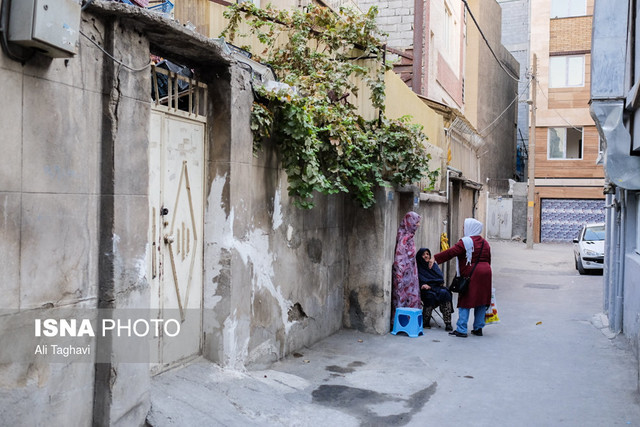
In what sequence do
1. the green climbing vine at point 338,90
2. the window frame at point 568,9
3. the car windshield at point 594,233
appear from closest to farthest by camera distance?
1. the green climbing vine at point 338,90
2. the car windshield at point 594,233
3. the window frame at point 568,9

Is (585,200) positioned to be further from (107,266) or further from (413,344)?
(107,266)

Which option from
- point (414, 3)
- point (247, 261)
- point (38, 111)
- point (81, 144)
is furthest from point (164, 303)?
point (414, 3)

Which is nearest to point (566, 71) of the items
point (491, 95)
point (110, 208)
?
point (491, 95)

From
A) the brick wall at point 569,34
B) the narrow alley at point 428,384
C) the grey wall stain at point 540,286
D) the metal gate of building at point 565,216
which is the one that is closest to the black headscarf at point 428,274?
the narrow alley at point 428,384

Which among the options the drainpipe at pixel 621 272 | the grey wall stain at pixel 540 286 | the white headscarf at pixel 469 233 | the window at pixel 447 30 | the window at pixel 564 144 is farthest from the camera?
the window at pixel 564 144

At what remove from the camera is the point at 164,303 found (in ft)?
17.0

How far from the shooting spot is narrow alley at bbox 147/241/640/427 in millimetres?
5168

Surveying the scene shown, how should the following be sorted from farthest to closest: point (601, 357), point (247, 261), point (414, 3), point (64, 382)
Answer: point (414, 3) → point (601, 357) → point (247, 261) → point (64, 382)

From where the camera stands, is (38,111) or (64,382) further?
(64,382)

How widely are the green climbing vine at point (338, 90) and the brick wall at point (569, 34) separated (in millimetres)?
25044

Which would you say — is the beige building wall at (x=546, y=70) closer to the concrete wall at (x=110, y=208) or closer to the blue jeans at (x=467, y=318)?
the blue jeans at (x=467, y=318)

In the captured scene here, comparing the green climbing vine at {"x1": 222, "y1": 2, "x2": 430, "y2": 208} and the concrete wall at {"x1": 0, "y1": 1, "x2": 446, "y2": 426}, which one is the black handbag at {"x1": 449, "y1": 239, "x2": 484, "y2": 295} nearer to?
the green climbing vine at {"x1": 222, "y1": 2, "x2": 430, "y2": 208}

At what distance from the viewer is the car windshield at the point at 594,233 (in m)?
19.1

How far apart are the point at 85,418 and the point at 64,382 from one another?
354mm
